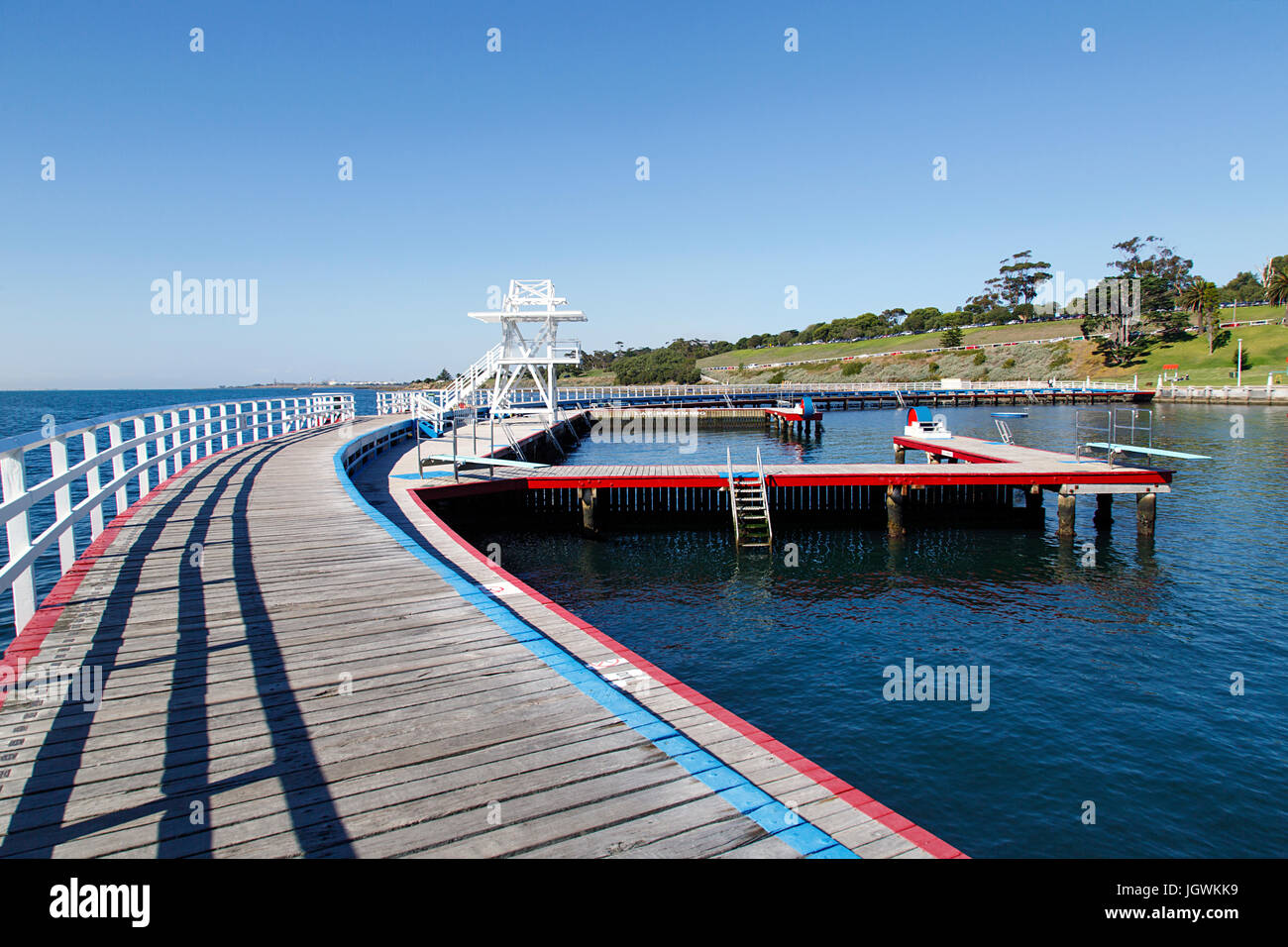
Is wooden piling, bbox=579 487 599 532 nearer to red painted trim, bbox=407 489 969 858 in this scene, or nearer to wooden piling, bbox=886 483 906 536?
wooden piling, bbox=886 483 906 536

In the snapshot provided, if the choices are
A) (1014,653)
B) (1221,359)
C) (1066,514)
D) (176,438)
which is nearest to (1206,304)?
(1221,359)

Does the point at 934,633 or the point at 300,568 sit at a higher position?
the point at 300,568

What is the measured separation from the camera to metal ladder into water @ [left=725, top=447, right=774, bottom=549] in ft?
66.1

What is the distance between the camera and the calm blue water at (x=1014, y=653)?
312 inches

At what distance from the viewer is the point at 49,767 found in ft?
13.6

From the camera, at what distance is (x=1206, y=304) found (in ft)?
298

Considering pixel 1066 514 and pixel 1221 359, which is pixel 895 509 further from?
pixel 1221 359

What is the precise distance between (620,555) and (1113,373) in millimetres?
92832

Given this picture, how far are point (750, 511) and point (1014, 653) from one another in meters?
9.63

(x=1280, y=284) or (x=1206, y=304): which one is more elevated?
(x=1280, y=284)

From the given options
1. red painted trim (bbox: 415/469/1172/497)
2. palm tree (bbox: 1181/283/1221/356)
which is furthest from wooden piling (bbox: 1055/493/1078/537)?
palm tree (bbox: 1181/283/1221/356)
